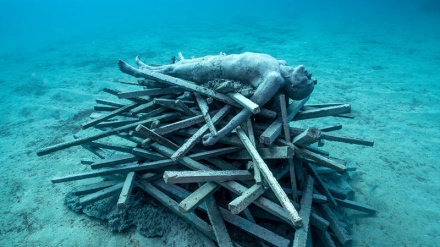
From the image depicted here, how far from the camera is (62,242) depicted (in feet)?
11.5

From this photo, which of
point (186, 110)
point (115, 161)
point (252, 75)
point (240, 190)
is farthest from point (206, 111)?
point (115, 161)

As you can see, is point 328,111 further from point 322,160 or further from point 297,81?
point 322,160

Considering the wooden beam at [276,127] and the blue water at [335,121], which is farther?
the blue water at [335,121]

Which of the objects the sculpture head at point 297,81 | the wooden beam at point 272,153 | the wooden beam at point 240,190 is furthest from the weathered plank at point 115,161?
the sculpture head at point 297,81

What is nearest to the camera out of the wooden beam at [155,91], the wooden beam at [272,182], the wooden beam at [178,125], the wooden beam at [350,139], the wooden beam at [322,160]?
the wooden beam at [272,182]

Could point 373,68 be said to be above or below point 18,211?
below

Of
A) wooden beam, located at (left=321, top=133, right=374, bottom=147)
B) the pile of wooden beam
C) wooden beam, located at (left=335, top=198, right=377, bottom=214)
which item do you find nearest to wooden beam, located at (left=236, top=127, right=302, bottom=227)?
the pile of wooden beam

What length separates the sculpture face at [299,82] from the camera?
11.0 feet

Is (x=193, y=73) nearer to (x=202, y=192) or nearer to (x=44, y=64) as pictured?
(x=202, y=192)

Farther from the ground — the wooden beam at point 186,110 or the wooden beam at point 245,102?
the wooden beam at point 245,102

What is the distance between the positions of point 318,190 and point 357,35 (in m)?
19.5

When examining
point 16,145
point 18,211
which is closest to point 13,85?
point 16,145

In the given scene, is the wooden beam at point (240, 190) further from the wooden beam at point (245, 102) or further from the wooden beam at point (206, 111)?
the wooden beam at point (245, 102)

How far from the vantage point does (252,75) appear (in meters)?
3.64
